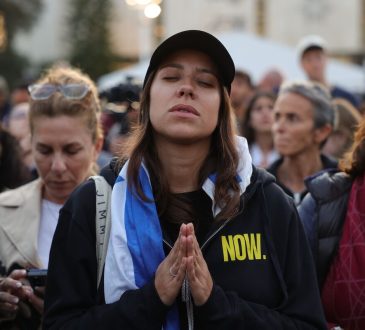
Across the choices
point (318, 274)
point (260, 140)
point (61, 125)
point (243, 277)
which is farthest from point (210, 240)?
point (260, 140)

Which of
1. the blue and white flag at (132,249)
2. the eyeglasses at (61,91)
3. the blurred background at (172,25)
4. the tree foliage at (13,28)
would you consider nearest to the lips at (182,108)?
the blue and white flag at (132,249)

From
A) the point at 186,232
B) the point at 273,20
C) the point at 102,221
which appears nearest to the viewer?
the point at 186,232

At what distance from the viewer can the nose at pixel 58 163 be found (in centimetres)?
385

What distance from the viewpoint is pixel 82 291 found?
2848 millimetres

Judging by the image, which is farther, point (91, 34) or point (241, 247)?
point (91, 34)

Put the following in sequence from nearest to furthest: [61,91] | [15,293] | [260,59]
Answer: [15,293]
[61,91]
[260,59]

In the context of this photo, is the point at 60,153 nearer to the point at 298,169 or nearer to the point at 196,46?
the point at 196,46

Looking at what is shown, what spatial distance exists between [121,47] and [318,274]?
49.7 metres

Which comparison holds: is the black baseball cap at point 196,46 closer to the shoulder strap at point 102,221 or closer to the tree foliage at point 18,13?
the shoulder strap at point 102,221

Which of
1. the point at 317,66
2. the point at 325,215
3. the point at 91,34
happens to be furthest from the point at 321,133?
the point at 91,34

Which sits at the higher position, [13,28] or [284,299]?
[13,28]

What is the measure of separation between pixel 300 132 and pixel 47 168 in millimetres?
2121

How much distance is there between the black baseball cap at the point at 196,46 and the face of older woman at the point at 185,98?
3cm

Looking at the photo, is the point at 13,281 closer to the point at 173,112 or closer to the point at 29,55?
the point at 173,112
